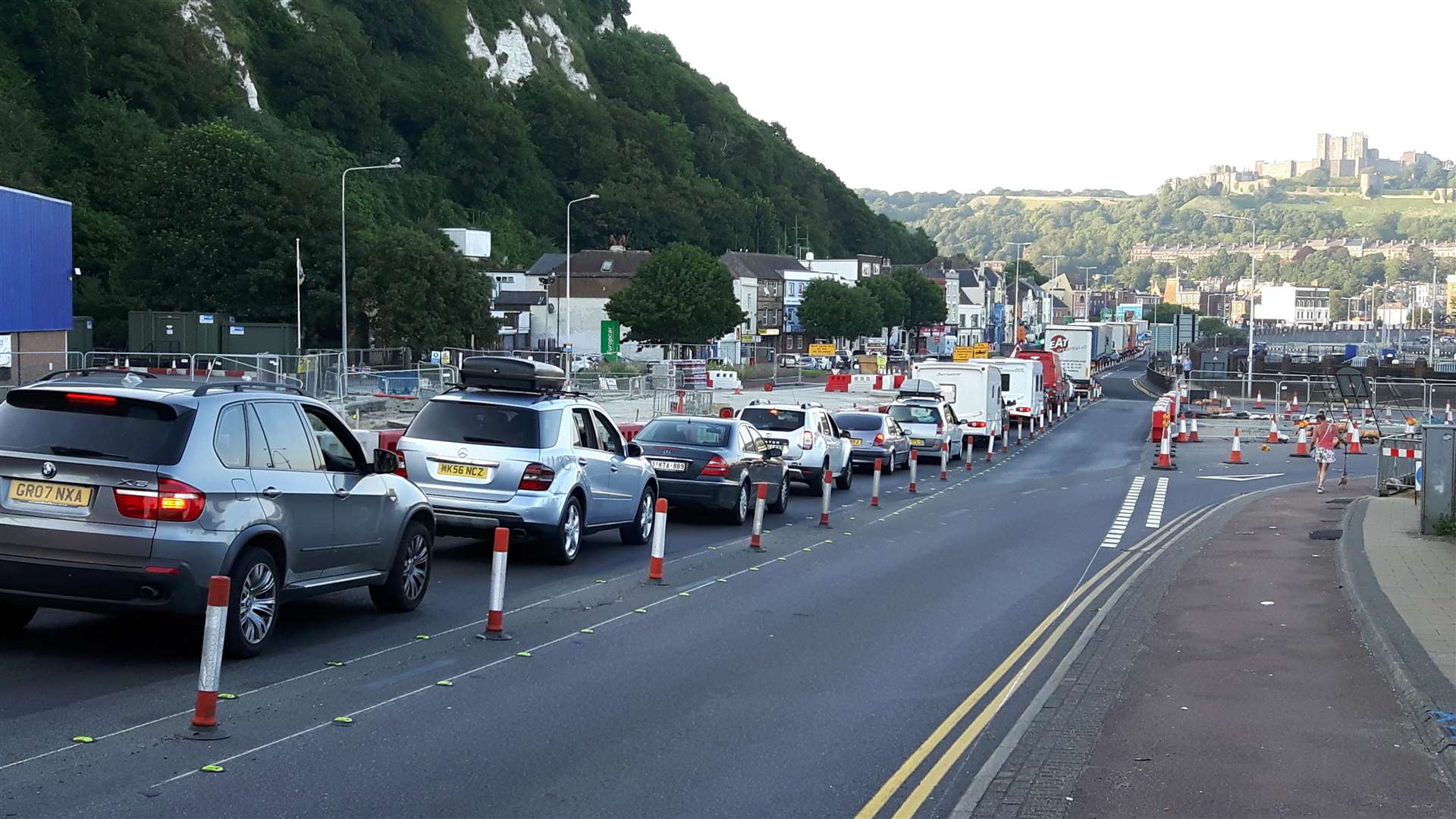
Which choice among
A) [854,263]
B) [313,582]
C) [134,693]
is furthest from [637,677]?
[854,263]

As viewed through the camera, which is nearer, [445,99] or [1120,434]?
[1120,434]

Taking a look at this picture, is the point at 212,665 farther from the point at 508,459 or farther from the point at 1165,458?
the point at 1165,458

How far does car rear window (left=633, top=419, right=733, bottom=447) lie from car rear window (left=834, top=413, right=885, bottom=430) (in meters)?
10.6

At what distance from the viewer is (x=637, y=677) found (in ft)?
31.9

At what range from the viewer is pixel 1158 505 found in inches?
1020

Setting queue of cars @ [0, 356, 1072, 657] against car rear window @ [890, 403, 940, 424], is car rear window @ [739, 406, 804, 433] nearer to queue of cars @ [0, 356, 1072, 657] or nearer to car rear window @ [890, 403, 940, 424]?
car rear window @ [890, 403, 940, 424]

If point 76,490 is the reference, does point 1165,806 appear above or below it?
below

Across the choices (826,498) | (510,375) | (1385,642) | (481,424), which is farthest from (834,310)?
(1385,642)

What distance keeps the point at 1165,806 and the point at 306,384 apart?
32864mm

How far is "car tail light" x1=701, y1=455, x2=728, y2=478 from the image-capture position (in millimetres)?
19641

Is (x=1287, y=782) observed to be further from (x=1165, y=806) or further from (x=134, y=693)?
(x=134, y=693)

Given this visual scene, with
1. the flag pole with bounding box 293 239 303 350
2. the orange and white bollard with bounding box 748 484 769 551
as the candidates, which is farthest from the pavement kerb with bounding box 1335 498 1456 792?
the flag pole with bounding box 293 239 303 350

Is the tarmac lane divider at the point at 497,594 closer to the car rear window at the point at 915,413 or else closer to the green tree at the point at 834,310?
the car rear window at the point at 915,413

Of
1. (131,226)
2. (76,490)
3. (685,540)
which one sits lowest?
(685,540)
